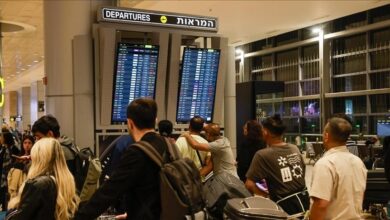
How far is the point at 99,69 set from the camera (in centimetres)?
491

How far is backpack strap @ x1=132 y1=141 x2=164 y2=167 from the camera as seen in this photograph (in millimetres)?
2582

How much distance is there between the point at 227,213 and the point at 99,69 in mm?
2458

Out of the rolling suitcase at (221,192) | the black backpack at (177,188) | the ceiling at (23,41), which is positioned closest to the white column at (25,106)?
the ceiling at (23,41)

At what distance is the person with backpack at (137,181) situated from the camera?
2568 mm

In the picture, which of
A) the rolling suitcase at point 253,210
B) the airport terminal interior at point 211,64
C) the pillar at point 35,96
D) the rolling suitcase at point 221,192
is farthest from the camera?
the pillar at point 35,96

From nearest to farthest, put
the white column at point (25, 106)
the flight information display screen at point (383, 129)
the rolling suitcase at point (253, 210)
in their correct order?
the rolling suitcase at point (253, 210) < the flight information display screen at point (383, 129) < the white column at point (25, 106)

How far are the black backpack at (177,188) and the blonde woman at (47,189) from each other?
0.67 metres

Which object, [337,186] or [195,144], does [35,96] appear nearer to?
[195,144]

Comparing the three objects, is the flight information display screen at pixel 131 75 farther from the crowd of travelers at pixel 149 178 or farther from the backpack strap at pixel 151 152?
the backpack strap at pixel 151 152

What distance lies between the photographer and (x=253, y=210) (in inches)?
110

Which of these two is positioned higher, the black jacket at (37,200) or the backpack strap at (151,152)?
the backpack strap at (151,152)

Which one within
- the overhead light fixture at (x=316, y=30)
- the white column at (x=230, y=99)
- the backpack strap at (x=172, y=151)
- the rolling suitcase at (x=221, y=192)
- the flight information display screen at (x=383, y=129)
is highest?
the overhead light fixture at (x=316, y=30)

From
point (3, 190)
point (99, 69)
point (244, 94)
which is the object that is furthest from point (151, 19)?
point (244, 94)

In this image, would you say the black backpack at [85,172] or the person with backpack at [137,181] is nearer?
the person with backpack at [137,181]
